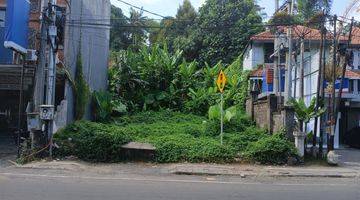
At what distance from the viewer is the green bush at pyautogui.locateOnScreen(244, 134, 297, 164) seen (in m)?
17.2

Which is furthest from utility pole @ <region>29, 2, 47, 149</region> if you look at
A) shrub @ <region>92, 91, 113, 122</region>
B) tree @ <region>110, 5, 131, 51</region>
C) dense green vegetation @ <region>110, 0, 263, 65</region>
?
tree @ <region>110, 5, 131, 51</region>

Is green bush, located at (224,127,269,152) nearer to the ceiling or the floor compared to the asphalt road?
nearer to the ceiling

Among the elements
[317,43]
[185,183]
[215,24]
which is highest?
[215,24]

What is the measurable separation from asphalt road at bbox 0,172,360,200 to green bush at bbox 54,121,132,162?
3.07m

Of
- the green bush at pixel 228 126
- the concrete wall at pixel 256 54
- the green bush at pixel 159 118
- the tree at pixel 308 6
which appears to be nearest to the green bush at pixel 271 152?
the green bush at pixel 228 126

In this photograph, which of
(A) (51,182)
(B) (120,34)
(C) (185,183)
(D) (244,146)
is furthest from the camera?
(B) (120,34)

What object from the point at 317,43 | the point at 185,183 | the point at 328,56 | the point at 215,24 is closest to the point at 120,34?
the point at 215,24

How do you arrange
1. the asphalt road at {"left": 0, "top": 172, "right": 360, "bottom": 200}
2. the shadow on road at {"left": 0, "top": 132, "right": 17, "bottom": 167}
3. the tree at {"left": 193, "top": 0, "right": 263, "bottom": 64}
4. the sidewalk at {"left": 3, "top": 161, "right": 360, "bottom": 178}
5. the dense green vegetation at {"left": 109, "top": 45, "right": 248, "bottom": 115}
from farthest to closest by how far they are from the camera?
the tree at {"left": 193, "top": 0, "right": 263, "bottom": 64} → the dense green vegetation at {"left": 109, "top": 45, "right": 248, "bottom": 115} → the shadow on road at {"left": 0, "top": 132, "right": 17, "bottom": 167} → the sidewalk at {"left": 3, "top": 161, "right": 360, "bottom": 178} → the asphalt road at {"left": 0, "top": 172, "right": 360, "bottom": 200}

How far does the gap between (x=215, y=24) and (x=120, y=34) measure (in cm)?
1517

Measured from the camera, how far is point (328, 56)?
2958 cm

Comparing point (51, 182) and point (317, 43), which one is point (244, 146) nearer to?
point (51, 182)

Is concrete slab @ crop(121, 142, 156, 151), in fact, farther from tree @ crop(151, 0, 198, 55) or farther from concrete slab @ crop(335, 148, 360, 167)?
tree @ crop(151, 0, 198, 55)

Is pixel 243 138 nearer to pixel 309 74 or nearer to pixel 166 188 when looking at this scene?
pixel 309 74

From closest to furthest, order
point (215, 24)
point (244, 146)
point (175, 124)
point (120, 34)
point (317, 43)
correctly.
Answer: point (244, 146)
point (175, 124)
point (317, 43)
point (215, 24)
point (120, 34)
